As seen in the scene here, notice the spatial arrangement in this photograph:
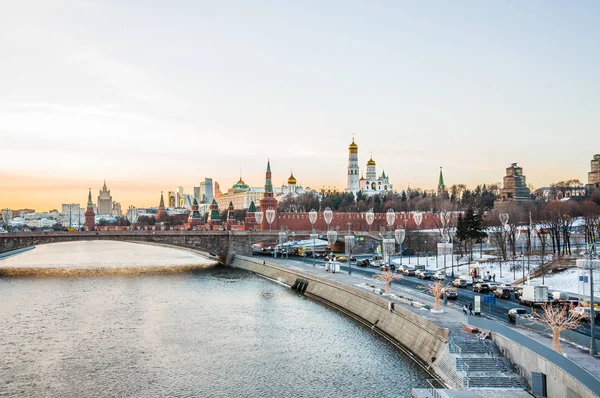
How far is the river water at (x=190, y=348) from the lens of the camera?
20531 mm

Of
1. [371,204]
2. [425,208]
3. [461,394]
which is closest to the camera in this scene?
[461,394]

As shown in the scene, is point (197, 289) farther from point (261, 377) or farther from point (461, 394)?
point (461, 394)

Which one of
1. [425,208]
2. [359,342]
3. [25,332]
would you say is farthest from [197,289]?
[425,208]

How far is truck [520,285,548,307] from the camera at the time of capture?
26.8 metres

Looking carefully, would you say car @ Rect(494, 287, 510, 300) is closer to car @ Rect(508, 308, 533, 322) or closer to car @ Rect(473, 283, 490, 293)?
car @ Rect(473, 283, 490, 293)

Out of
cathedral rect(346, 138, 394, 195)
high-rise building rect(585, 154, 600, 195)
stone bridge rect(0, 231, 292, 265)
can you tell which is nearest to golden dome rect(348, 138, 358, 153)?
cathedral rect(346, 138, 394, 195)

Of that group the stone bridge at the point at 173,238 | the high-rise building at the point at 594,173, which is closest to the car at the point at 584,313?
the stone bridge at the point at 173,238

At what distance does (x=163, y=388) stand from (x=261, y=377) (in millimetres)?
3633

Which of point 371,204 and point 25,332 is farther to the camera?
point 371,204

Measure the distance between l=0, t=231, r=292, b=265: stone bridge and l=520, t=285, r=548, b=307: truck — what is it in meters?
41.7

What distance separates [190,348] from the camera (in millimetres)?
26109

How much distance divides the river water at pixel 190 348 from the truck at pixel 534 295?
25.3 feet

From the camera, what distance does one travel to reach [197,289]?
45062 millimetres

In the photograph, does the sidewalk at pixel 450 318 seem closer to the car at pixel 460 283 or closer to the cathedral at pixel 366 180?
the car at pixel 460 283
